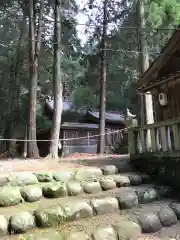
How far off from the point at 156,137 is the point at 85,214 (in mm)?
3438

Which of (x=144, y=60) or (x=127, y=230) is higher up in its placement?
(x=144, y=60)

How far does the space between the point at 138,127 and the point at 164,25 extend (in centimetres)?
620

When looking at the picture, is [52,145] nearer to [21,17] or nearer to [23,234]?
[23,234]

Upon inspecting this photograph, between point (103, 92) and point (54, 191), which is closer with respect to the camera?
point (54, 191)

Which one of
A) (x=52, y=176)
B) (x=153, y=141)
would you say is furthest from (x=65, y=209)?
(x=153, y=141)

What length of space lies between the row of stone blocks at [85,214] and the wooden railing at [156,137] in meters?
1.67

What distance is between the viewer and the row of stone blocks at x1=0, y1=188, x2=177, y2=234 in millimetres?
5168

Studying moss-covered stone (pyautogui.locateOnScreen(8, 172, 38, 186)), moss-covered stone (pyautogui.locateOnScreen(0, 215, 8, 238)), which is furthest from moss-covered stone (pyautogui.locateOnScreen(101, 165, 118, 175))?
moss-covered stone (pyautogui.locateOnScreen(0, 215, 8, 238))

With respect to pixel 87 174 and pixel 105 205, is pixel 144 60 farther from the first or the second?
pixel 105 205

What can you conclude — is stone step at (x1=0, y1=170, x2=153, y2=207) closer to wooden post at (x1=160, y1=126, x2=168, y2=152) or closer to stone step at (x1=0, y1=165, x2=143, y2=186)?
stone step at (x1=0, y1=165, x2=143, y2=186)

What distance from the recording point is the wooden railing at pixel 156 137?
7.71 meters

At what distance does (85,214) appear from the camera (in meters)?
5.89

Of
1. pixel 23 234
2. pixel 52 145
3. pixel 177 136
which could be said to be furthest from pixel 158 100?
pixel 23 234

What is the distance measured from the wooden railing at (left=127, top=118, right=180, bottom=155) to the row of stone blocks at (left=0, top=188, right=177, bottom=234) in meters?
1.67
